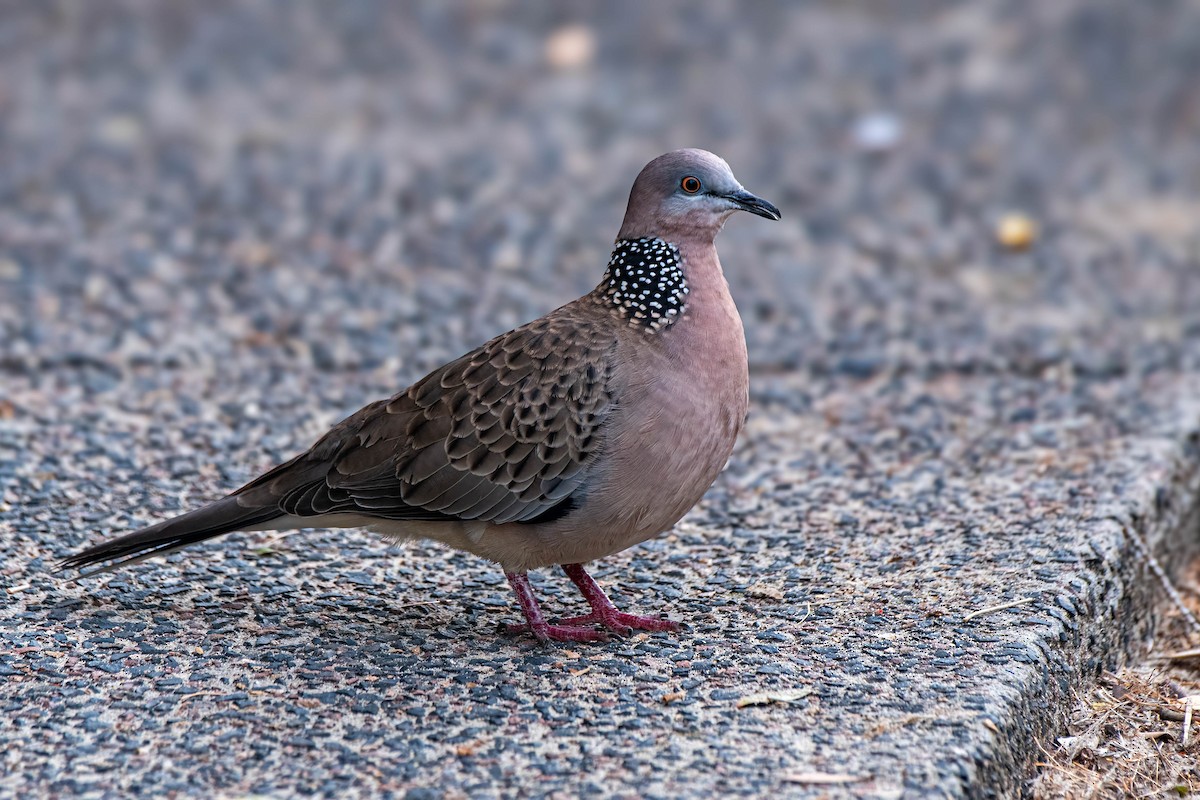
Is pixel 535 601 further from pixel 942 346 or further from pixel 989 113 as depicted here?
pixel 989 113

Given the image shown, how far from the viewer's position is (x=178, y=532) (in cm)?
431

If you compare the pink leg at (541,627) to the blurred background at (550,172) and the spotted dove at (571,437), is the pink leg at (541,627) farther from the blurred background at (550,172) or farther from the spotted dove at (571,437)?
the blurred background at (550,172)

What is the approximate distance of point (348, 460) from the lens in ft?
14.4

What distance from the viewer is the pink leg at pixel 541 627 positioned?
4.29m

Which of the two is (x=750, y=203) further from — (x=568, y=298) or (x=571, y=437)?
(x=568, y=298)

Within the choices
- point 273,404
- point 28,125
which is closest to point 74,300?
point 273,404

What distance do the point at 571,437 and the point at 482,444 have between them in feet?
0.92

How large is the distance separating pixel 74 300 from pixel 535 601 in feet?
12.1

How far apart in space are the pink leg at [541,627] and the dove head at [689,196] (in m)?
1.13

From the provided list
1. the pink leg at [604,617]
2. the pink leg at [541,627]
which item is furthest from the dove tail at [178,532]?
the pink leg at [604,617]

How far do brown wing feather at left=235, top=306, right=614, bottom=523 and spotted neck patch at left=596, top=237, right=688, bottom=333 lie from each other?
124 millimetres

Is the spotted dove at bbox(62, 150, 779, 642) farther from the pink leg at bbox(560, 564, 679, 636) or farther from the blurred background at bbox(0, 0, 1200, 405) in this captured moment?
the blurred background at bbox(0, 0, 1200, 405)

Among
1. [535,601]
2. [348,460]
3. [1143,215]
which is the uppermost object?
[1143,215]

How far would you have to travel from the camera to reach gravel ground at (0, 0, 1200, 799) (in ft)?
12.4
